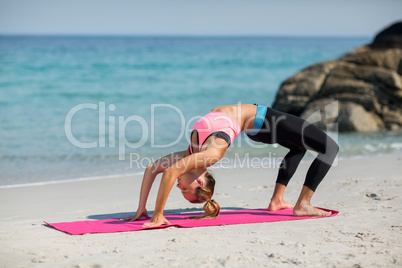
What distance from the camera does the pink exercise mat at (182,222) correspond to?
3.89 m

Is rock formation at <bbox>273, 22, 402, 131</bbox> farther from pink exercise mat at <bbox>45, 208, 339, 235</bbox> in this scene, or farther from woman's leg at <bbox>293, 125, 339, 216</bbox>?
pink exercise mat at <bbox>45, 208, 339, 235</bbox>

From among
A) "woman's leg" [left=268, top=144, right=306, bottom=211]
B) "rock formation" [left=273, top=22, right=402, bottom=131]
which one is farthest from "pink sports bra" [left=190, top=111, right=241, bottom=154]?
"rock formation" [left=273, top=22, right=402, bottom=131]

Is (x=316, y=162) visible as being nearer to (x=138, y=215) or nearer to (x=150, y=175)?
(x=150, y=175)

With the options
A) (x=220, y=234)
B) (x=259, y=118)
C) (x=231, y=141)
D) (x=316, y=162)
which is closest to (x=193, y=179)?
(x=231, y=141)

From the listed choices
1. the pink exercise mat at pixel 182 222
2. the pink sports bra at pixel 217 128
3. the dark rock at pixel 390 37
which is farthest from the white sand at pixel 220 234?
Result: the dark rock at pixel 390 37

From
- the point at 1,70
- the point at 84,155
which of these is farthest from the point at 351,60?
the point at 1,70

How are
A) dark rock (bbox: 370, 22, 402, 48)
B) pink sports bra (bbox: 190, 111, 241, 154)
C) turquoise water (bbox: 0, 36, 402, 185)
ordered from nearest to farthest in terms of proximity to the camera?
pink sports bra (bbox: 190, 111, 241, 154) < turquoise water (bbox: 0, 36, 402, 185) < dark rock (bbox: 370, 22, 402, 48)

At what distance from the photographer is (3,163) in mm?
7801

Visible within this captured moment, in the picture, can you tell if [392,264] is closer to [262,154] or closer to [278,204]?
[278,204]

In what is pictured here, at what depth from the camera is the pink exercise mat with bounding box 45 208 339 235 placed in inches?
153

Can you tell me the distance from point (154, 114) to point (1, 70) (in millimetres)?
14724

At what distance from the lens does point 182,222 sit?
13.5ft

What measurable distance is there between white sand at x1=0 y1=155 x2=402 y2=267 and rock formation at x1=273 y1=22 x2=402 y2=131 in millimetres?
4834

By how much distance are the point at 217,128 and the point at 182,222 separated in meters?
0.81
